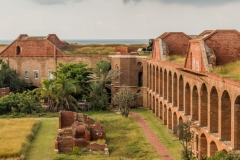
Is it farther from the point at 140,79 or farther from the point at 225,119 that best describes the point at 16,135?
the point at 140,79

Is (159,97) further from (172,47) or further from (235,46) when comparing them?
(235,46)

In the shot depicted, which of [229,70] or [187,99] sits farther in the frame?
[187,99]

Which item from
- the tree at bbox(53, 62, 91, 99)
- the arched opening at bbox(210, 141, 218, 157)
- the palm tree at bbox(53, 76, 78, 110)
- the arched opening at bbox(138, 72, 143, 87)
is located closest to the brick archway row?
Answer: the arched opening at bbox(210, 141, 218, 157)

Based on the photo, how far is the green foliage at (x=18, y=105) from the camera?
41.3 meters

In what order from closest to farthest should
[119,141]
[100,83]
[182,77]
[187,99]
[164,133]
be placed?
[187,99]
[119,141]
[182,77]
[164,133]
[100,83]

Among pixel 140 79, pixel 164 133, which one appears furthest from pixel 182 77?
pixel 140 79

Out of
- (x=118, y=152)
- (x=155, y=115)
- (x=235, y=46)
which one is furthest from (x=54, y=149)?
(x=155, y=115)

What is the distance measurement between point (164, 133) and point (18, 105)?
48.7 ft

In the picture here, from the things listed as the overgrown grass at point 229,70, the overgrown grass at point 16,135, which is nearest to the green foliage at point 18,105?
the overgrown grass at point 16,135

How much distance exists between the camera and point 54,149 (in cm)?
2750

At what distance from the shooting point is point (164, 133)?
3281 cm

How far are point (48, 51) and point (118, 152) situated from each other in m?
27.7

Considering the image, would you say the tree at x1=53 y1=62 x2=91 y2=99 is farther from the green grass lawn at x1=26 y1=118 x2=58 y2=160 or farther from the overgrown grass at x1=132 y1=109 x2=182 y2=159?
the green grass lawn at x1=26 y1=118 x2=58 y2=160

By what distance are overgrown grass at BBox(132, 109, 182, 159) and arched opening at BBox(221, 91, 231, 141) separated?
4620 mm
